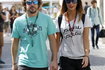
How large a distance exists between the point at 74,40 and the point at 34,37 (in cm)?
60

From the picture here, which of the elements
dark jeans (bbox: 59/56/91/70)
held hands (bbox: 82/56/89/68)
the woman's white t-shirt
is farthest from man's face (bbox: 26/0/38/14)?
held hands (bbox: 82/56/89/68)

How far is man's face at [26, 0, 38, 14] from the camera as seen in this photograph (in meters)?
4.64

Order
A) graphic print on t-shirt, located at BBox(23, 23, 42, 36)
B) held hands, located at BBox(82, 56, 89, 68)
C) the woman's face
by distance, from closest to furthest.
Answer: graphic print on t-shirt, located at BBox(23, 23, 42, 36) → held hands, located at BBox(82, 56, 89, 68) → the woman's face

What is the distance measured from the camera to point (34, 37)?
4582 mm

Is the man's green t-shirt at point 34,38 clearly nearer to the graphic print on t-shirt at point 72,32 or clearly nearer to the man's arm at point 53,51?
the man's arm at point 53,51

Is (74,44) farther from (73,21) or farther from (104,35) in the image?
(104,35)

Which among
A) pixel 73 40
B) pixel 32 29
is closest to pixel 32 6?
pixel 32 29

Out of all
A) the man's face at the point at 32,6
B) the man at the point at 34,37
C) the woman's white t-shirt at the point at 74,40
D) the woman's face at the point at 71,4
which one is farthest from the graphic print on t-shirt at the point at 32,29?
the woman's face at the point at 71,4

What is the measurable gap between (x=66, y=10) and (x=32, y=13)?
611 mm

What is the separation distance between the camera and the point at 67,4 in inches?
197

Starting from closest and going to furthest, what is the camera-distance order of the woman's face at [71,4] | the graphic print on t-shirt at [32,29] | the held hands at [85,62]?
the graphic print on t-shirt at [32,29], the held hands at [85,62], the woman's face at [71,4]

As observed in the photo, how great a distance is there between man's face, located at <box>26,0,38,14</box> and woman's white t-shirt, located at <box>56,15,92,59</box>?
1.59ft

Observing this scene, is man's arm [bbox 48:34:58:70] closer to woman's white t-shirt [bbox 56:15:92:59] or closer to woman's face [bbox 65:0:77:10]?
woman's white t-shirt [bbox 56:15:92:59]

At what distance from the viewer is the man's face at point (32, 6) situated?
15.2 ft
